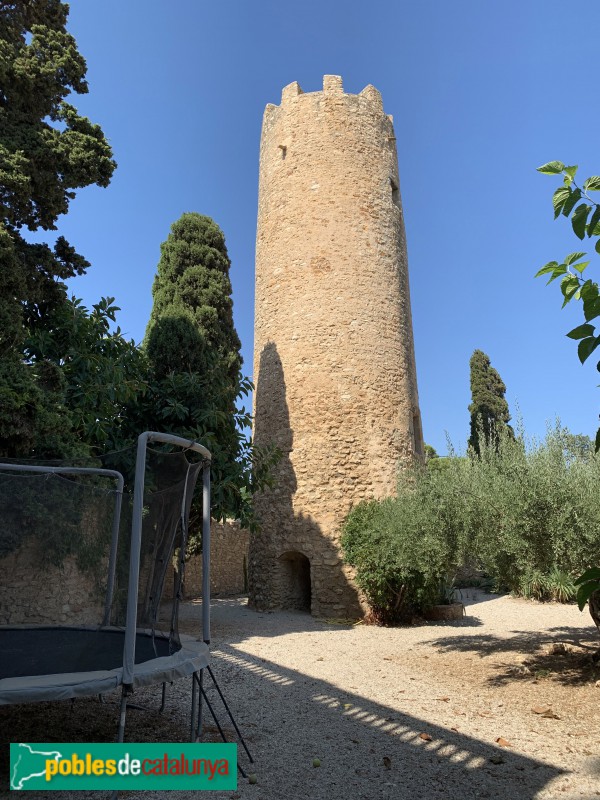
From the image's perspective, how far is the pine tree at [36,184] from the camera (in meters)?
6.14

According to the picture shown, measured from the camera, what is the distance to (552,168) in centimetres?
237

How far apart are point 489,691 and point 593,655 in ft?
5.66

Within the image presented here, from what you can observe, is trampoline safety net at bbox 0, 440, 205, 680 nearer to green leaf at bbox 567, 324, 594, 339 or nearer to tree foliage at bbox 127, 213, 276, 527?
green leaf at bbox 567, 324, 594, 339

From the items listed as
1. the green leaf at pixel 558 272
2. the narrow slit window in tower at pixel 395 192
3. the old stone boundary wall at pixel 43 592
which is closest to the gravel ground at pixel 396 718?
the old stone boundary wall at pixel 43 592

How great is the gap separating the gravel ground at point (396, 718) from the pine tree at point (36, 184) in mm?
2876

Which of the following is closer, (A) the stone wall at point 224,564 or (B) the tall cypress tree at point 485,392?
(A) the stone wall at point 224,564

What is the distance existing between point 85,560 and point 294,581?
26.6 ft

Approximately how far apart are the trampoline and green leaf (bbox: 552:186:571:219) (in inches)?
100

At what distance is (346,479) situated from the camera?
12.1 meters

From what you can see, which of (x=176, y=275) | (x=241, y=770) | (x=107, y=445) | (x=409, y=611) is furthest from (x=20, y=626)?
(x=176, y=275)

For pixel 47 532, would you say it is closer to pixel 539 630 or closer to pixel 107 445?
pixel 107 445

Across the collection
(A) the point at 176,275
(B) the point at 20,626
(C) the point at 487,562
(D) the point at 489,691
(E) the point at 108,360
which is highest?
(A) the point at 176,275

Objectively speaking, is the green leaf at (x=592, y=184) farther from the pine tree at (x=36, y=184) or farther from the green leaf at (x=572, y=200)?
the pine tree at (x=36, y=184)

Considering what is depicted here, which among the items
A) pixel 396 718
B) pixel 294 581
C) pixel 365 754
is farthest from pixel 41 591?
pixel 294 581
